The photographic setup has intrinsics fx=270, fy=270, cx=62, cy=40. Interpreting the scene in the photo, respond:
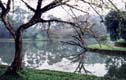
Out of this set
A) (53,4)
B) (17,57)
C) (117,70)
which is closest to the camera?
(53,4)

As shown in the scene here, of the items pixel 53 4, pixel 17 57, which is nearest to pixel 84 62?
pixel 17 57

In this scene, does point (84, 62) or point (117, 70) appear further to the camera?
point (84, 62)

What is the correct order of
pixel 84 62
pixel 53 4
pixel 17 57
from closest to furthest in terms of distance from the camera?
pixel 53 4 → pixel 17 57 → pixel 84 62

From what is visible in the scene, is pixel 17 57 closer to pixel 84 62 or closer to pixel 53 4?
pixel 53 4

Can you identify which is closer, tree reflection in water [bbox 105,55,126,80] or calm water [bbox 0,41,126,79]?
tree reflection in water [bbox 105,55,126,80]

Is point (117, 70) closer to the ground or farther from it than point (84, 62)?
farther from it

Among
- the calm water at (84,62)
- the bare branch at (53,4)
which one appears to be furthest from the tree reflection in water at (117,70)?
the bare branch at (53,4)

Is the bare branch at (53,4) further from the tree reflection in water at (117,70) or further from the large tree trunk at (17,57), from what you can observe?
the tree reflection in water at (117,70)

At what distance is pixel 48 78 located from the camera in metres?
8.38

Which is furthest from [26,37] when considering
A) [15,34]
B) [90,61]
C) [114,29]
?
[15,34]

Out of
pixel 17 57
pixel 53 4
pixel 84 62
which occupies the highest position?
→ pixel 53 4

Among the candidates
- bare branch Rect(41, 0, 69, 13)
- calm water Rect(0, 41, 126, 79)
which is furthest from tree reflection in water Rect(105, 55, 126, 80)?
bare branch Rect(41, 0, 69, 13)

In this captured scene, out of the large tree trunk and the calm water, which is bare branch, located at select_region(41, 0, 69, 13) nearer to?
the large tree trunk

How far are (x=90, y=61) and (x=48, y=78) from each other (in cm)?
1153
